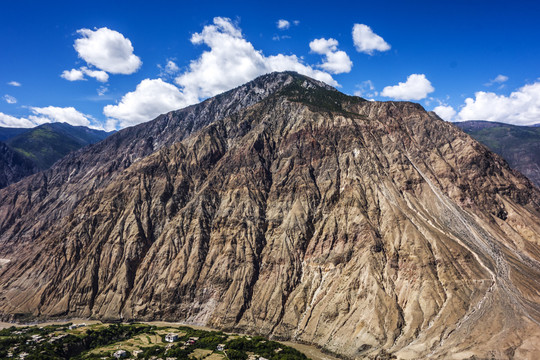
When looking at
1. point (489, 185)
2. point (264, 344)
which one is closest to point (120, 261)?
point (264, 344)

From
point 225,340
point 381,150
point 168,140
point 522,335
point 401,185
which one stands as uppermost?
point 168,140

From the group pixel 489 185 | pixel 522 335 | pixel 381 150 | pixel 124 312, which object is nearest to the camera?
pixel 522 335

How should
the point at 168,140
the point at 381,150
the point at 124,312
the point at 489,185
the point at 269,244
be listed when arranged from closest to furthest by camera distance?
the point at 124,312
the point at 269,244
the point at 489,185
the point at 381,150
the point at 168,140

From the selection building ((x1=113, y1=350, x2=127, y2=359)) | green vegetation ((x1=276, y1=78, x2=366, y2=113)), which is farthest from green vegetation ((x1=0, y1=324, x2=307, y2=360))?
green vegetation ((x1=276, y1=78, x2=366, y2=113))

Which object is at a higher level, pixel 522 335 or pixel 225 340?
pixel 522 335

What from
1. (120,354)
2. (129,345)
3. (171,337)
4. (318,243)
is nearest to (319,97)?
(318,243)

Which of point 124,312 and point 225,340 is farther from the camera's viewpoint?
point 124,312

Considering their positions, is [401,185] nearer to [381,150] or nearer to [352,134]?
[381,150]

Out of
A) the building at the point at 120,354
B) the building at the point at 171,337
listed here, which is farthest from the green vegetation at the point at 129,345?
the building at the point at 171,337
